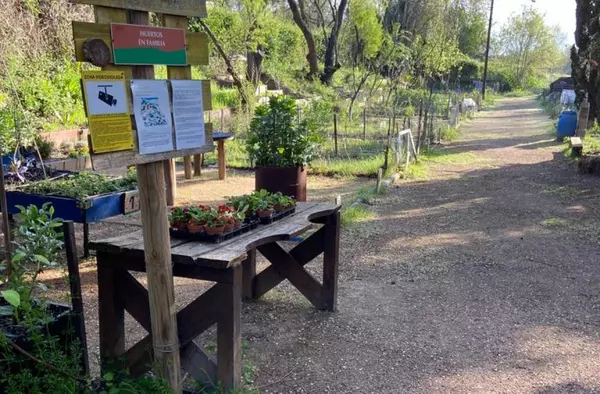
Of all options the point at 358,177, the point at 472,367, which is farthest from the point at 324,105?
the point at 472,367

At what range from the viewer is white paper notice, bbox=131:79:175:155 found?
2279 millimetres

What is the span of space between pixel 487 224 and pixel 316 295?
381 centimetres

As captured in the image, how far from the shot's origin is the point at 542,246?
6.22m

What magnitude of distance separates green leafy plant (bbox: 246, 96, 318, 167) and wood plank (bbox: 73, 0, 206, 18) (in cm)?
399

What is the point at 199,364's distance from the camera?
2936mm

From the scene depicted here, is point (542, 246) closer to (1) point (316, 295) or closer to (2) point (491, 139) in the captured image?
(1) point (316, 295)

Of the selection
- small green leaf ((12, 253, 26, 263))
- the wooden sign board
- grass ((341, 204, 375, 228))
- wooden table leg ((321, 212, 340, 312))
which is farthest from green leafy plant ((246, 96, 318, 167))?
small green leaf ((12, 253, 26, 263))

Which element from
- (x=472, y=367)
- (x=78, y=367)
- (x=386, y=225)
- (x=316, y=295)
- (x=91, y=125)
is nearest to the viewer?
(x=91, y=125)

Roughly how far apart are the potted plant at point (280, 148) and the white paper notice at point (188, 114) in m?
3.97

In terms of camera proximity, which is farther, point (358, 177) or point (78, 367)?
point (358, 177)

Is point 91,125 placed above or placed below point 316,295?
above

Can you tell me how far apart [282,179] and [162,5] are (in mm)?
4293

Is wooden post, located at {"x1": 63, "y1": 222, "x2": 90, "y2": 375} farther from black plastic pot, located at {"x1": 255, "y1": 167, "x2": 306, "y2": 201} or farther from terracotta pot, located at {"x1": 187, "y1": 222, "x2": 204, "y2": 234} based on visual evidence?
black plastic pot, located at {"x1": 255, "y1": 167, "x2": 306, "y2": 201}

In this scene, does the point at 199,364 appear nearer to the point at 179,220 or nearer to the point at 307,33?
the point at 179,220
